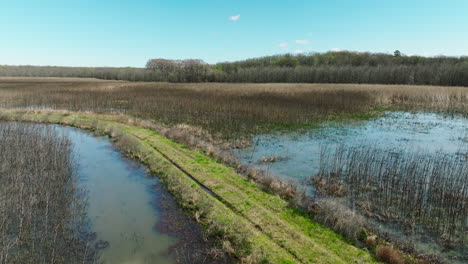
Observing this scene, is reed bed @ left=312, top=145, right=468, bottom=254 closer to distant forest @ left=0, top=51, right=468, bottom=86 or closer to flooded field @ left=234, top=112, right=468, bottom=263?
flooded field @ left=234, top=112, right=468, bottom=263

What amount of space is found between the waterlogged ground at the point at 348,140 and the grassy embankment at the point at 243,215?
2095mm

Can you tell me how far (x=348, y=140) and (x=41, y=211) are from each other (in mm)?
13833

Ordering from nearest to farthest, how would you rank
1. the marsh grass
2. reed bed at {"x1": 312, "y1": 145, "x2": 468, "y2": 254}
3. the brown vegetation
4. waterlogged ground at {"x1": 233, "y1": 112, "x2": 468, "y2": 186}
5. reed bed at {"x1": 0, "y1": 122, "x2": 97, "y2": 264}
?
the brown vegetation
reed bed at {"x1": 0, "y1": 122, "x2": 97, "y2": 264}
reed bed at {"x1": 312, "y1": 145, "x2": 468, "y2": 254}
waterlogged ground at {"x1": 233, "y1": 112, "x2": 468, "y2": 186}
the marsh grass

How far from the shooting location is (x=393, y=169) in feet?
32.3

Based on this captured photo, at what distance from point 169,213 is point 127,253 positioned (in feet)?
6.32

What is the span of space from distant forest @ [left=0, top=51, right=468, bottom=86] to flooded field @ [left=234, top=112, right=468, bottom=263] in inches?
1401

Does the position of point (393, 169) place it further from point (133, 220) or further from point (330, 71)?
point (330, 71)

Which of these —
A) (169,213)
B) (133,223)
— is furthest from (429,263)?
(133,223)

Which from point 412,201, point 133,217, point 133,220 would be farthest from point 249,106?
point 133,220

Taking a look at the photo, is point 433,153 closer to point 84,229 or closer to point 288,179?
point 288,179

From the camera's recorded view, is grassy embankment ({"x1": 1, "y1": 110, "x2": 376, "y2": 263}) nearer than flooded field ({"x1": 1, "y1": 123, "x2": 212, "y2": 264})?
Yes

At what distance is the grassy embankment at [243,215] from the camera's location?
5602 millimetres

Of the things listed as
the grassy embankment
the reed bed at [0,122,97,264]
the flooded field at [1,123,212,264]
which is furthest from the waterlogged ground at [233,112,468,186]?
the reed bed at [0,122,97,264]

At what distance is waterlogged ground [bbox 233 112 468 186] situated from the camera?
1125 centimetres
